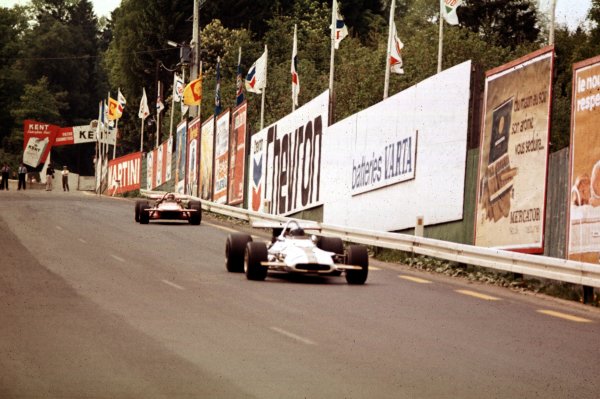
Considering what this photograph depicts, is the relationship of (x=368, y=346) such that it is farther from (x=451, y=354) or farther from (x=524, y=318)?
(x=524, y=318)

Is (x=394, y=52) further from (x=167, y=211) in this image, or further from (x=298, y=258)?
(x=298, y=258)

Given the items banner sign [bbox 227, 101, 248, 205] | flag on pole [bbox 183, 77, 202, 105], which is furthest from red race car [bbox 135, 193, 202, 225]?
flag on pole [bbox 183, 77, 202, 105]

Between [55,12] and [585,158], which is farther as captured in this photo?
[55,12]

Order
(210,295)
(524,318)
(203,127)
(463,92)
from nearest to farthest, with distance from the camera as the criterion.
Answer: (524,318)
(210,295)
(463,92)
(203,127)

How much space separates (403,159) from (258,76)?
18.6m

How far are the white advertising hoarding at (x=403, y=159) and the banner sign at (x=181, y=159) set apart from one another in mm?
23161

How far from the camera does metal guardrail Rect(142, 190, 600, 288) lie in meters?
16.9

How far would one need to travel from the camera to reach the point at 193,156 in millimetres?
52188

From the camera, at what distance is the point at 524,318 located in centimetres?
1476

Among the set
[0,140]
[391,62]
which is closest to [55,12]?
[0,140]

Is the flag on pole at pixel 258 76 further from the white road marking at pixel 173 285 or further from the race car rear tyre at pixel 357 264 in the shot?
the white road marking at pixel 173 285

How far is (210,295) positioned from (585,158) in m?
5.44

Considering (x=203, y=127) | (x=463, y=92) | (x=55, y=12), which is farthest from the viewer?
(x=55, y=12)

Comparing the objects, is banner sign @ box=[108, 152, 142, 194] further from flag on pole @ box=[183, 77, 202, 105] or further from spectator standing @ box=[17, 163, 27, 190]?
flag on pole @ box=[183, 77, 202, 105]
